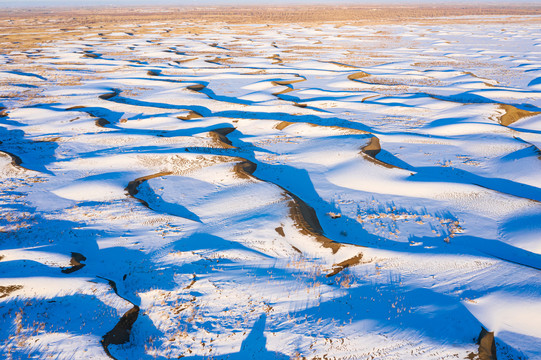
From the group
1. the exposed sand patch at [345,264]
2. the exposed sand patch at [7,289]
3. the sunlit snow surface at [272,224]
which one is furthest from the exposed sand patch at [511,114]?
the exposed sand patch at [7,289]

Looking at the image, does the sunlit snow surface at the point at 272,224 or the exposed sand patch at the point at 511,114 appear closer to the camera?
the sunlit snow surface at the point at 272,224

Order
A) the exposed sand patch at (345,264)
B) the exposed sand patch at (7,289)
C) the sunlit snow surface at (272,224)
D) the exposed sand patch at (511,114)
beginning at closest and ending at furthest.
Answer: the sunlit snow surface at (272,224) → the exposed sand patch at (7,289) → the exposed sand patch at (345,264) → the exposed sand patch at (511,114)

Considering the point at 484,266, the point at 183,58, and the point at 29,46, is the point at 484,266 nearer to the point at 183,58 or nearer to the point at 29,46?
the point at 183,58

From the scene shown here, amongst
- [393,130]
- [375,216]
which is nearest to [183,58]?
[393,130]

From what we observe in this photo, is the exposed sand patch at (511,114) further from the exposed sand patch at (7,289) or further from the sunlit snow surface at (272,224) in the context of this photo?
the exposed sand patch at (7,289)

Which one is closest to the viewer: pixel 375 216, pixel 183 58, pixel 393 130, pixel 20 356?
pixel 20 356

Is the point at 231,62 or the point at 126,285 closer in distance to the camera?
the point at 126,285

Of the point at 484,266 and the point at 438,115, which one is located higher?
the point at 438,115

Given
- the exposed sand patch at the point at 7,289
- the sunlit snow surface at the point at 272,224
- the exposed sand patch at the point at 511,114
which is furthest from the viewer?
the exposed sand patch at the point at 511,114

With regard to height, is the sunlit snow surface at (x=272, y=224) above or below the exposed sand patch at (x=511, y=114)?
below
